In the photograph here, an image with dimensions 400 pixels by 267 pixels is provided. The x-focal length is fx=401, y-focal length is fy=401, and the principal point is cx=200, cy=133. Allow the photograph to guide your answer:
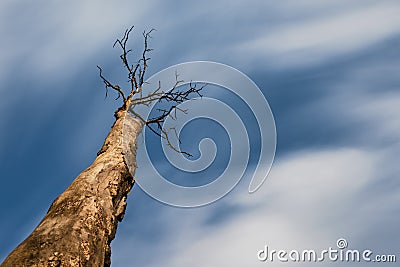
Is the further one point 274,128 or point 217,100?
point 217,100

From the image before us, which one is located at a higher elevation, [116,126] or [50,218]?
[116,126]

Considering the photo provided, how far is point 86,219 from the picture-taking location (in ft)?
13.0

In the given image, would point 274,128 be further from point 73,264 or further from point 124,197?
point 73,264

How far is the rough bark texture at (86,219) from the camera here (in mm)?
3311

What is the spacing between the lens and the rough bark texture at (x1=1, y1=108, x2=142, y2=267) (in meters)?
3.31

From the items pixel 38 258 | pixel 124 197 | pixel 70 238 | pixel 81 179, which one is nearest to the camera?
pixel 38 258

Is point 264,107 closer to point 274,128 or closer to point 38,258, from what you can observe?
point 274,128

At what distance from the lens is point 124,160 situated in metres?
5.57

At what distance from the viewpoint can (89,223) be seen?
395 cm

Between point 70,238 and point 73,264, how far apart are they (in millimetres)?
279

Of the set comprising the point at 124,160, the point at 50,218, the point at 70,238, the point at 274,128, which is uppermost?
the point at 274,128

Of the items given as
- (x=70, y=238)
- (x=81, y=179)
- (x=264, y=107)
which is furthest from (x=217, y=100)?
(x=70, y=238)

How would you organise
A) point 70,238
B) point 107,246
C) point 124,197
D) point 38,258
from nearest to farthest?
point 38,258, point 70,238, point 107,246, point 124,197

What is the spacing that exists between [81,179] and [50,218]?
0.87 meters
